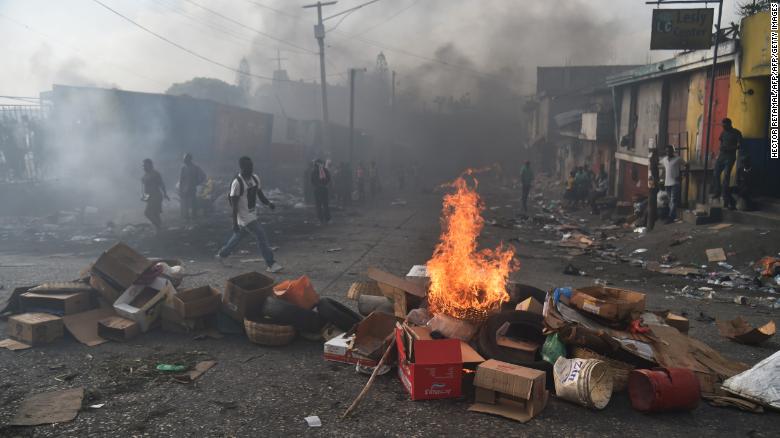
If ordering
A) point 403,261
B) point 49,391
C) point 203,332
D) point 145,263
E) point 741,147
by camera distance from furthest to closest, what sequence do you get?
point 741,147 < point 403,261 < point 145,263 < point 203,332 < point 49,391

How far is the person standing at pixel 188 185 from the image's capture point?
14945 mm

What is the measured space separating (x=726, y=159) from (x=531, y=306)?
8.09 meters

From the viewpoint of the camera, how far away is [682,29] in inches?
496

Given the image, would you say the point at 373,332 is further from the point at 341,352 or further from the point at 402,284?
the point at 402,284

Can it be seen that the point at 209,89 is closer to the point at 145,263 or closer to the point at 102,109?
the point at 102,109

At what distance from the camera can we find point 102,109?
20172 millimetres

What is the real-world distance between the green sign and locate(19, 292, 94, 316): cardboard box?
1270 centimetres

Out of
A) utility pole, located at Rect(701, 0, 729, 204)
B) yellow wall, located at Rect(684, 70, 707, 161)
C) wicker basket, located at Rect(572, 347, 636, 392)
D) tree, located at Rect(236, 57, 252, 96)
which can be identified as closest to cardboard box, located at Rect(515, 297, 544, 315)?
wicker basket, located at Rect(572, 347, 636, 392)

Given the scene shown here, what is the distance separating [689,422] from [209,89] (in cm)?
5747

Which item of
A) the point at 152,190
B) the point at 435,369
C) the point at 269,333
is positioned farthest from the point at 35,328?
the point at 152,190

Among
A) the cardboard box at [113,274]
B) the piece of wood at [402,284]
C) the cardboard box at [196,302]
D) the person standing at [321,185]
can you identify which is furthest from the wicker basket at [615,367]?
the person standing at [321,185]

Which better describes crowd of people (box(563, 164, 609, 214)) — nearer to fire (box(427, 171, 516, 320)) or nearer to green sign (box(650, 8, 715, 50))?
green sign (box(650, 8, 715, 50))

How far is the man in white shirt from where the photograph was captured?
1240 centimetres

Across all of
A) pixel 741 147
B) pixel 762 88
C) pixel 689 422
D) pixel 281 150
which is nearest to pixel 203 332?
pixel 689 422
